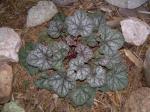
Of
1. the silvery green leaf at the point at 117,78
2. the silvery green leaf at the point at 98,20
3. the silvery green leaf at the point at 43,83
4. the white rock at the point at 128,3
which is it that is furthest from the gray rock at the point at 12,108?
the white rock at the point at 128,3

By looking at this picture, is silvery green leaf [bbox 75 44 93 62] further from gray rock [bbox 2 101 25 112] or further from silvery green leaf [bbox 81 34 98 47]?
gray rock [bbox 2 101 25 112]

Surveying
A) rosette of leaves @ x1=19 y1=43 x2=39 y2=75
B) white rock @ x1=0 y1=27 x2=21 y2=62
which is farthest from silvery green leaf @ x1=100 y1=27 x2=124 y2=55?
white rock @ x1=0 y1=27 x2=21 y2=62

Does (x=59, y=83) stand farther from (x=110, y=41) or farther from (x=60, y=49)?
(x=110, y=41)

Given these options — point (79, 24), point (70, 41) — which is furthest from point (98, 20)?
point (70, 41)

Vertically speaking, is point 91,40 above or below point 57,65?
above

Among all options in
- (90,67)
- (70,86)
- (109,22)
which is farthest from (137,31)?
(70,86)

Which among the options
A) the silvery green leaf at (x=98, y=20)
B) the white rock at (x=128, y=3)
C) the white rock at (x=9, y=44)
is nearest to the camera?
the white rock at (x=9, y=44)

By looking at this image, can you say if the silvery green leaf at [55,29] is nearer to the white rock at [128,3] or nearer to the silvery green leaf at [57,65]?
the silvery green leaf at [57,65]
